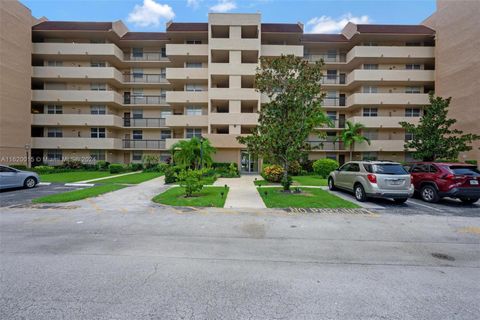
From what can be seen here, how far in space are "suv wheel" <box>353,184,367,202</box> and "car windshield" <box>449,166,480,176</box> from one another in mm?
3750

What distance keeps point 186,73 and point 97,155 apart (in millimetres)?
15734

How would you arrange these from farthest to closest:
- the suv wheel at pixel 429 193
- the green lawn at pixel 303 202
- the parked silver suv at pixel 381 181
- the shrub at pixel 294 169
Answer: the shrub at pixel 294 169, the suv wheel at pixel 429 193, the parked silver suv at pixel 381 181, the green lawn at pixel 303 202

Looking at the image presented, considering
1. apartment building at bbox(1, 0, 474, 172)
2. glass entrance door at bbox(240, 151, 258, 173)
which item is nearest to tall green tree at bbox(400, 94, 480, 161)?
apartment building at bbox(1, 0, 474, 172)

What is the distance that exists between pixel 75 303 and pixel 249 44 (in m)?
26.3

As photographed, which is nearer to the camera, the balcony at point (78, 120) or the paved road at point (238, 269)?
the paved road at point (238, 269)

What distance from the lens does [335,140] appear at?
2625cm

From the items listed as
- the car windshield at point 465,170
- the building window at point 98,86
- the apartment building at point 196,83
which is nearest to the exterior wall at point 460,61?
the apartment building at point 196,83

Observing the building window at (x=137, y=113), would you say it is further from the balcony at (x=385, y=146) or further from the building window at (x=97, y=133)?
the balcony at (x=385, y=146)

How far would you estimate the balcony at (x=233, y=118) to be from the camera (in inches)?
942

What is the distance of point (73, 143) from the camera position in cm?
2688

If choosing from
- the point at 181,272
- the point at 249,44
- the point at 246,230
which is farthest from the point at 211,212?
the point at 249,44

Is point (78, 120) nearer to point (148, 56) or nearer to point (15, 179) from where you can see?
point (148, 56)

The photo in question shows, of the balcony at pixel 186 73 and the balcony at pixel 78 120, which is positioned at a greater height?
the balcony at pixel 186 73

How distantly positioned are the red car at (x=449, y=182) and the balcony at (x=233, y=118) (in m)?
16.2
